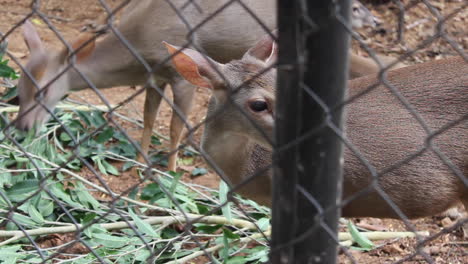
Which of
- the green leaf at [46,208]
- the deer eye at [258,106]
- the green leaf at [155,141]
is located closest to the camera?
the deer eye at [258,106]

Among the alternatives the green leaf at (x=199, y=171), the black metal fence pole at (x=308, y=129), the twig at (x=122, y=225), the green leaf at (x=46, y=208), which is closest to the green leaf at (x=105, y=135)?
the green leaf at (x=199, y=171)

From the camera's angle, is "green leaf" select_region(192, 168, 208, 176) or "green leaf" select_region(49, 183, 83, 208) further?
"green leaf" select_region(192, 168, 208, 176)

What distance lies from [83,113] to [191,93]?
2.30 feet

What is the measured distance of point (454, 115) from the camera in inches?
111

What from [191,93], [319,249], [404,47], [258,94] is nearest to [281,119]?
[319,249]

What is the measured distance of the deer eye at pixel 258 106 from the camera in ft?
9.27

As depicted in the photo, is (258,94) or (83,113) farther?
(83,113)

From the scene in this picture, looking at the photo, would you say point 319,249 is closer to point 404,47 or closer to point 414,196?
point 414,196

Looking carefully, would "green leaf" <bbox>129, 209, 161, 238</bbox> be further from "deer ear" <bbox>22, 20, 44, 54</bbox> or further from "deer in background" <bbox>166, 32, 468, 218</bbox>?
"deer ear" <bbox>22, 20, 44, 54</bbox>

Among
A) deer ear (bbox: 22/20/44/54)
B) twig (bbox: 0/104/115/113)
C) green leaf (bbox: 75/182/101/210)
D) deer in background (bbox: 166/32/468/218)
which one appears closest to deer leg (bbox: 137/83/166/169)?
twig (bbox: 0/104/115/113)

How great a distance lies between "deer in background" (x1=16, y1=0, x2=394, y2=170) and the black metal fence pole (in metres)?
2.54

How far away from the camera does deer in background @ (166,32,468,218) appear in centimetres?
283

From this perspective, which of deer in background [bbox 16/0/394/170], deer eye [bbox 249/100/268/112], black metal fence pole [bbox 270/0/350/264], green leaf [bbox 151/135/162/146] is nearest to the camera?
black metal fence pole [bbox 270/0/350/264]

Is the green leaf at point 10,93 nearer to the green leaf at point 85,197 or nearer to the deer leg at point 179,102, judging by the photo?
the deer leg at point 179,102
